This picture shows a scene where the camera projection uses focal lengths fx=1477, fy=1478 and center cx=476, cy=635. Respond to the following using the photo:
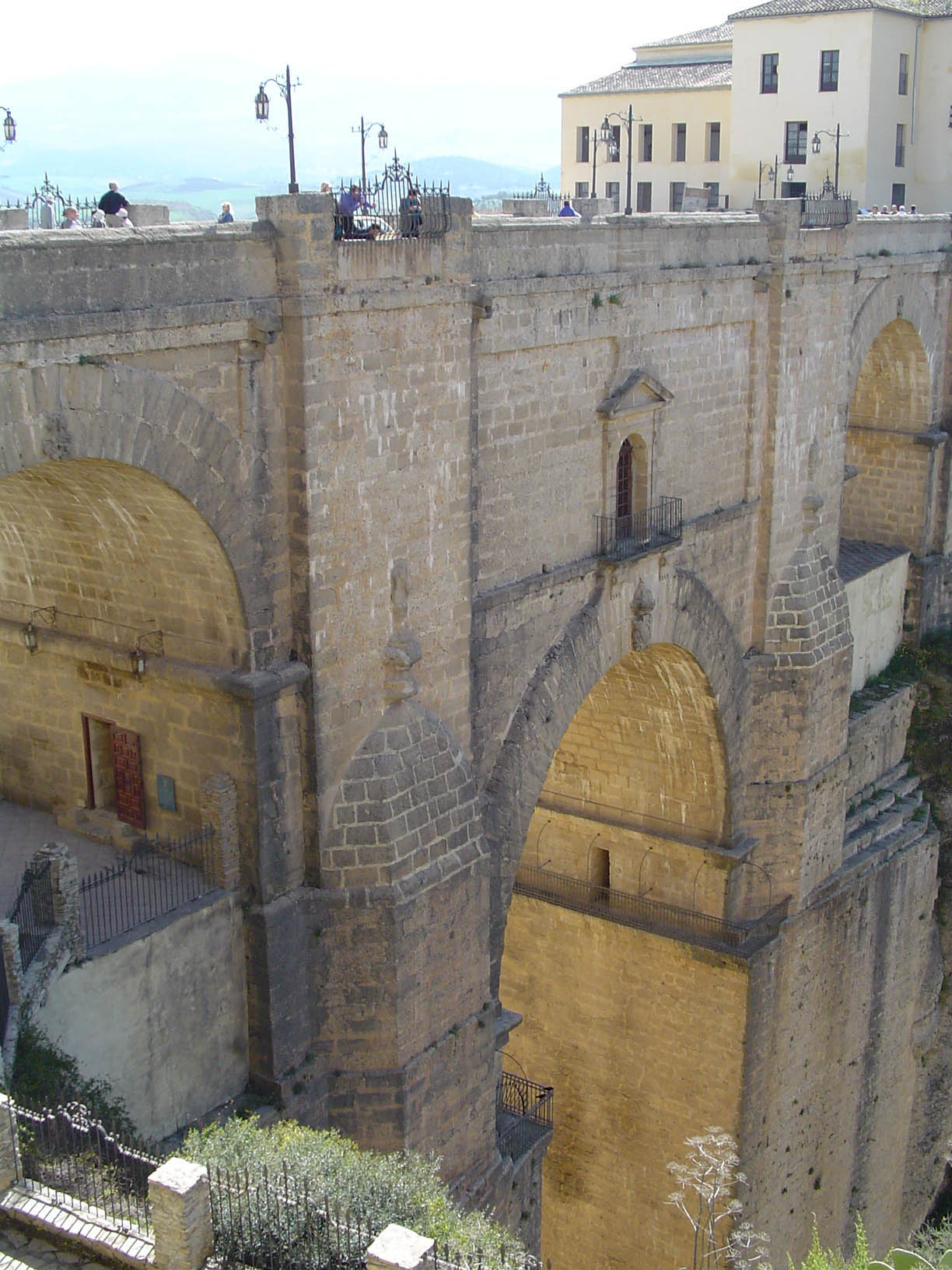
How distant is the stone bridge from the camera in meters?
12.1

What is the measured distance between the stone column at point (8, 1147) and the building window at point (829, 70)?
107 feet

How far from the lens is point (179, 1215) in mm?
8938

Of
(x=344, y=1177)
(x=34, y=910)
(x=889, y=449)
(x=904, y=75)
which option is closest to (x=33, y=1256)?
(x=344, y=1177)

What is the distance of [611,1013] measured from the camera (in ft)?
72.3

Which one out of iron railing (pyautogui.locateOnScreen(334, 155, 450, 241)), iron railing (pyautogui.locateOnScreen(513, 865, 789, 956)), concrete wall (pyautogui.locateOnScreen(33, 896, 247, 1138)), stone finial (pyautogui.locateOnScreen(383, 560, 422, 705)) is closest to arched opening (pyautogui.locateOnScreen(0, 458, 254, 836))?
concrete wall (pyautogui.locateOnScreen(33, 896, 247, 1138))

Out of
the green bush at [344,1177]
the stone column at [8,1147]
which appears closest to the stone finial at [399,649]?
the green bush at [344,1177]

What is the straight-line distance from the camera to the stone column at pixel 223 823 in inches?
497

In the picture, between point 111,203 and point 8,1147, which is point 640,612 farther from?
point 8,1147

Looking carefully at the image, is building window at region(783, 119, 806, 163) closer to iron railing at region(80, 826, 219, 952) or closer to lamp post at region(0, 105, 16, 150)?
lamp post at region(0, 105, 16, 150)

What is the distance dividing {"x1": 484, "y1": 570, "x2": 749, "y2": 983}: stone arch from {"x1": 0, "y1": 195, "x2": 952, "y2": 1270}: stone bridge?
6 centimetres

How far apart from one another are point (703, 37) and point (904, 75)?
9.61 metres

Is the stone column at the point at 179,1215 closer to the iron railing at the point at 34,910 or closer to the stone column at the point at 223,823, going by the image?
the iron railing at the point at 34,910

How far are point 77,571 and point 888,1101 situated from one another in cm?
1773

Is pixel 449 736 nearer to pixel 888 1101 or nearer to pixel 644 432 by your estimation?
pixel 644 432
